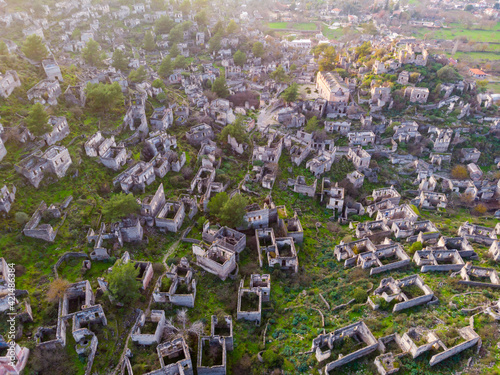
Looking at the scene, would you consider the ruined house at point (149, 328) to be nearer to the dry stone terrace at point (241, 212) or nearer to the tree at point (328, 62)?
the dry stone terrace at point (241, 212)

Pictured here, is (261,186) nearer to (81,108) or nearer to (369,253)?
(369,253)

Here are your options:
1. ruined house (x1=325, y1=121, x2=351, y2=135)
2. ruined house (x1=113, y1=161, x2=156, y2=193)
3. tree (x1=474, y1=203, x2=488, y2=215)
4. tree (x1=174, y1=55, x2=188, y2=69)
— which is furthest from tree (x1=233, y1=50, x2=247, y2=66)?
tree (x1=474, y1=203, x2=488, y2=215)

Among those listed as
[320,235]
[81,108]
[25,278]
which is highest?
[81,108]

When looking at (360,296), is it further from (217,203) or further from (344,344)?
(217,203)

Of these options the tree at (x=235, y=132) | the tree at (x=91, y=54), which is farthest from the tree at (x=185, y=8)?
the tree at (x=235, y=132)

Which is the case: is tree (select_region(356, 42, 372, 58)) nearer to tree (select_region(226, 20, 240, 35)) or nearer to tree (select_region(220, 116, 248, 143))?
tree (select_region(226, 20, 240, 35))

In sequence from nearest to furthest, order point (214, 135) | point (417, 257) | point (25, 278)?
1. point (25, 278)
2. point (417, 257)
3. point (214, 135)

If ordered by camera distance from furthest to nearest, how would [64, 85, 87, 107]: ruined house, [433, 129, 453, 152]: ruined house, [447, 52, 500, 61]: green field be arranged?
[447, 52, 500, 61]: green field, [433, 129, 453, 152]: ruined house, [64, 85, 87, 107]: ruined house

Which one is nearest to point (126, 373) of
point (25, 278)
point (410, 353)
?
point (25, 278)
